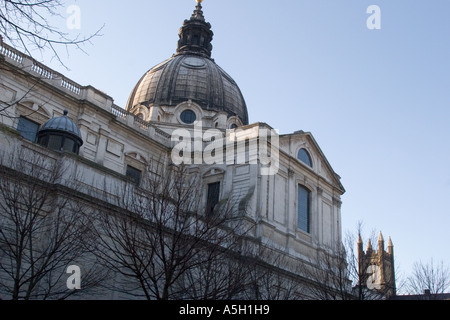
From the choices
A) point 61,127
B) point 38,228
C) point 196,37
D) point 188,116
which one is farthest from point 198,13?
point 38,228

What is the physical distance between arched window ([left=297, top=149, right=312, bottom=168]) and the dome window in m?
12.1

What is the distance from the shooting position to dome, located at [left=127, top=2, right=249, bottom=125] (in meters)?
48.5

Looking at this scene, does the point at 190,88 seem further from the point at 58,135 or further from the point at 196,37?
the point at 58,135

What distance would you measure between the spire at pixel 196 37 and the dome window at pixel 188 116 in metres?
13.0

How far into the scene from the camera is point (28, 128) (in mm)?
28750

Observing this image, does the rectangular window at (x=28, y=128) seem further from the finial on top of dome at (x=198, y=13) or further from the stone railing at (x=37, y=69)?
the finial on top of dome at (x=198, y=13)

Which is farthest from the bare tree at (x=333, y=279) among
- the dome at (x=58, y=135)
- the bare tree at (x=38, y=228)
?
the dome at (x=58, y=135)

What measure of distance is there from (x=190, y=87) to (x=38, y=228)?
32836 mm

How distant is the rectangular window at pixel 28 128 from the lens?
2819 centimetres

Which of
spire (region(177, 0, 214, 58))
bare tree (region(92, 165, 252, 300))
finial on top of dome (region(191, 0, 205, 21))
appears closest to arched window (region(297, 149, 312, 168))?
bare tree (region(92, 165, 252, 300))

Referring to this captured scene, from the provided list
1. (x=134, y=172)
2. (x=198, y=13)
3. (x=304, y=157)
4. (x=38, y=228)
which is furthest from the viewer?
(x=198, y=13)

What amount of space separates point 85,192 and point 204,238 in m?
5.61
